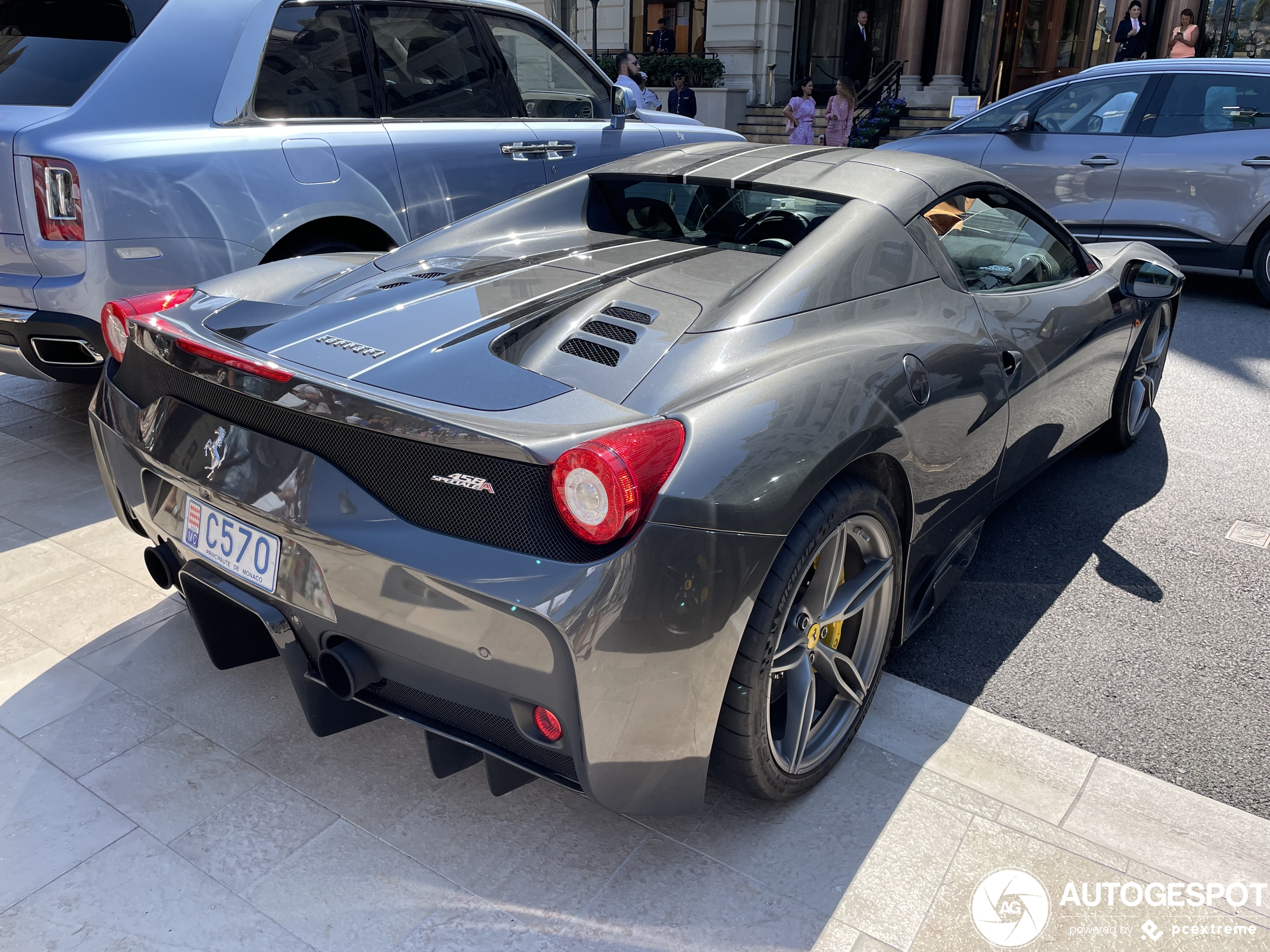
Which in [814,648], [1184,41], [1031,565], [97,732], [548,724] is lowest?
[1031,565]

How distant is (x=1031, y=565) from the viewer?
3488mm

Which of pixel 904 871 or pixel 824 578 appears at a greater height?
pixel 824 578

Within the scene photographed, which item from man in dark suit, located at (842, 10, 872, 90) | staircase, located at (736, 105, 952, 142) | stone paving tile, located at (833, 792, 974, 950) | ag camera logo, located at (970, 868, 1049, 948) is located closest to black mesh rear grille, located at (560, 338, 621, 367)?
stone paving tile, located at (833, 792, 974, 950)

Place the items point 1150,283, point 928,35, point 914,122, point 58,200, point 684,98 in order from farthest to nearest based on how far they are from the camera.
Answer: point 928,35 → point 914,122 → point 684,98 → point 1150,283 → point 58,200

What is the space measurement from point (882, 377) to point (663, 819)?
1133 millimetres

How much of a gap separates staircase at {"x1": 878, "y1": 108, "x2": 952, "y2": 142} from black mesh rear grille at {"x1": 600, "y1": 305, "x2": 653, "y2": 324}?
1590 cm

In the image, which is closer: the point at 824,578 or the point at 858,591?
the point at 824,578

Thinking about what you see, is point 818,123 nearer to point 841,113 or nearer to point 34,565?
point 841,113

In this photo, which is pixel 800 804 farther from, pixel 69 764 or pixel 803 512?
pixel 69 764

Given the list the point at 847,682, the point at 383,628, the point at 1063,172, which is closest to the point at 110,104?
the point at 383,628

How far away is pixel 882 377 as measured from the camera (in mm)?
2252

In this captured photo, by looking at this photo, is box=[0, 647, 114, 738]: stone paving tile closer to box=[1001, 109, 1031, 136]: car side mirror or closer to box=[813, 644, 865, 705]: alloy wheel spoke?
box=[813, 644, 865, 705]: alloy wheel spoke

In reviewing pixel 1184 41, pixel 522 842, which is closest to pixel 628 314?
pixel 522 842

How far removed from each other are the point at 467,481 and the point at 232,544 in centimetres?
65
